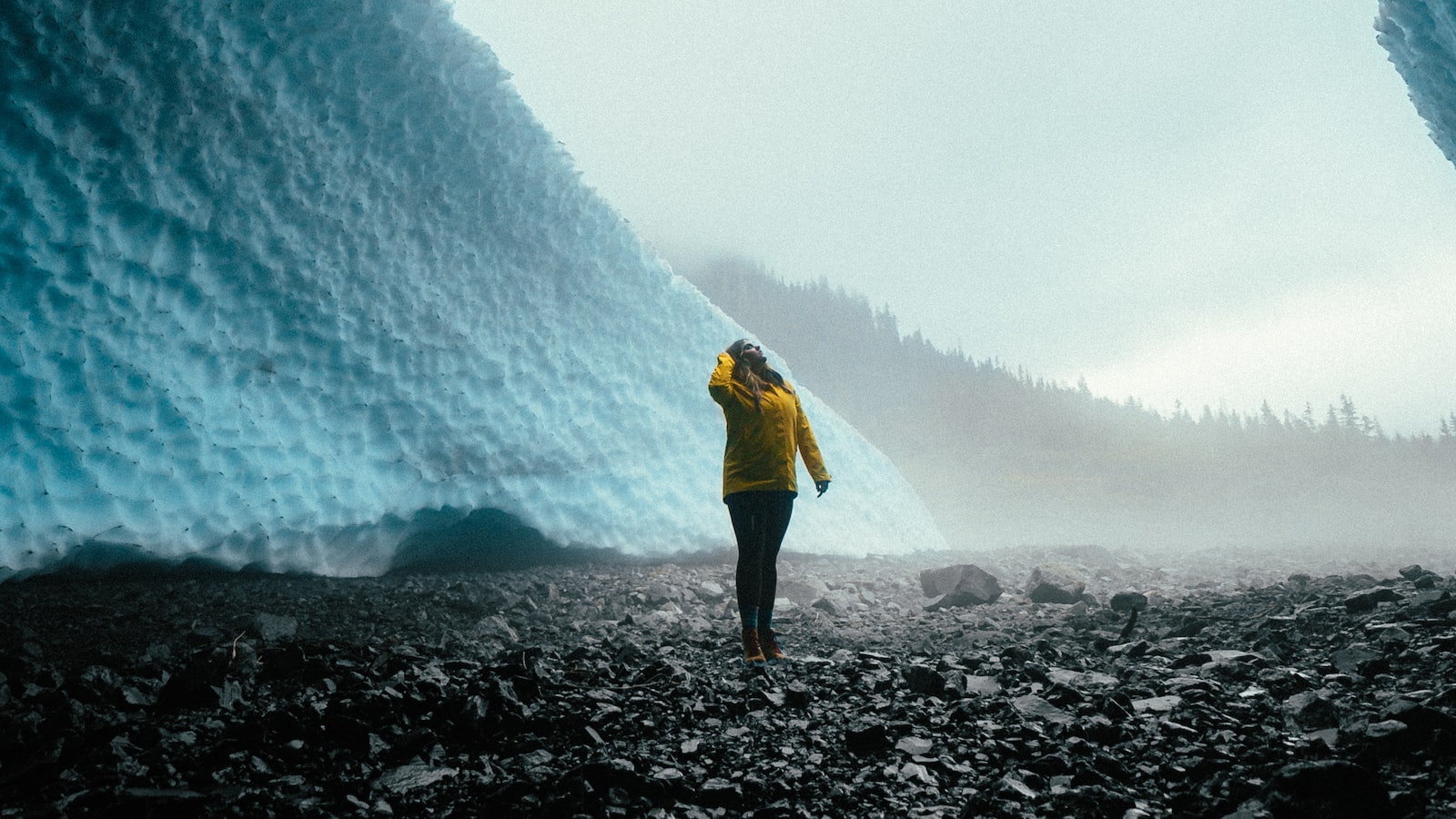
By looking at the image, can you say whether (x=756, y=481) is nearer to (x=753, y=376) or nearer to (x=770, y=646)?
(x=753, y=376)

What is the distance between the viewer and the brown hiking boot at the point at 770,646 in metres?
3.46

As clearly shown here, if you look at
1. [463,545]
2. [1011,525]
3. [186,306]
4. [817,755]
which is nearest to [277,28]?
[186,306]

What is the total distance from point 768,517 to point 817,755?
1.66 meters

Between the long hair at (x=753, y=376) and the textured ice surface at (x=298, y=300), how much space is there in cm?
289

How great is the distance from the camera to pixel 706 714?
2.43 m

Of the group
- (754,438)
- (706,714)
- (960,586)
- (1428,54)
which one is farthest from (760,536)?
(1428,54)

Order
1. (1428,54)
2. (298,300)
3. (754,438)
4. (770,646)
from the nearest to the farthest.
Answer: (770,646)
(754,438)
(298,300)
(1428,54)

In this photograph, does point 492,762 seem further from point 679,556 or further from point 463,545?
point 679,556

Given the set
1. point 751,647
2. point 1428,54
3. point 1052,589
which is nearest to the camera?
point 751,647

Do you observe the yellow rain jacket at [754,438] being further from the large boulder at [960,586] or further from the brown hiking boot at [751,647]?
the large boulder at [960,586]

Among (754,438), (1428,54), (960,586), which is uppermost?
(1428,54)

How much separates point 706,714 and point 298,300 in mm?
4176

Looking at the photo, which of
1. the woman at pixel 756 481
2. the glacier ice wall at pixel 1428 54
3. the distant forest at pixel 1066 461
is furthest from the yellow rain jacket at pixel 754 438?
the distant forest at pixel 1066 461

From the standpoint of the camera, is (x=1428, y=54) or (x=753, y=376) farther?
(x=1428, y=54)
